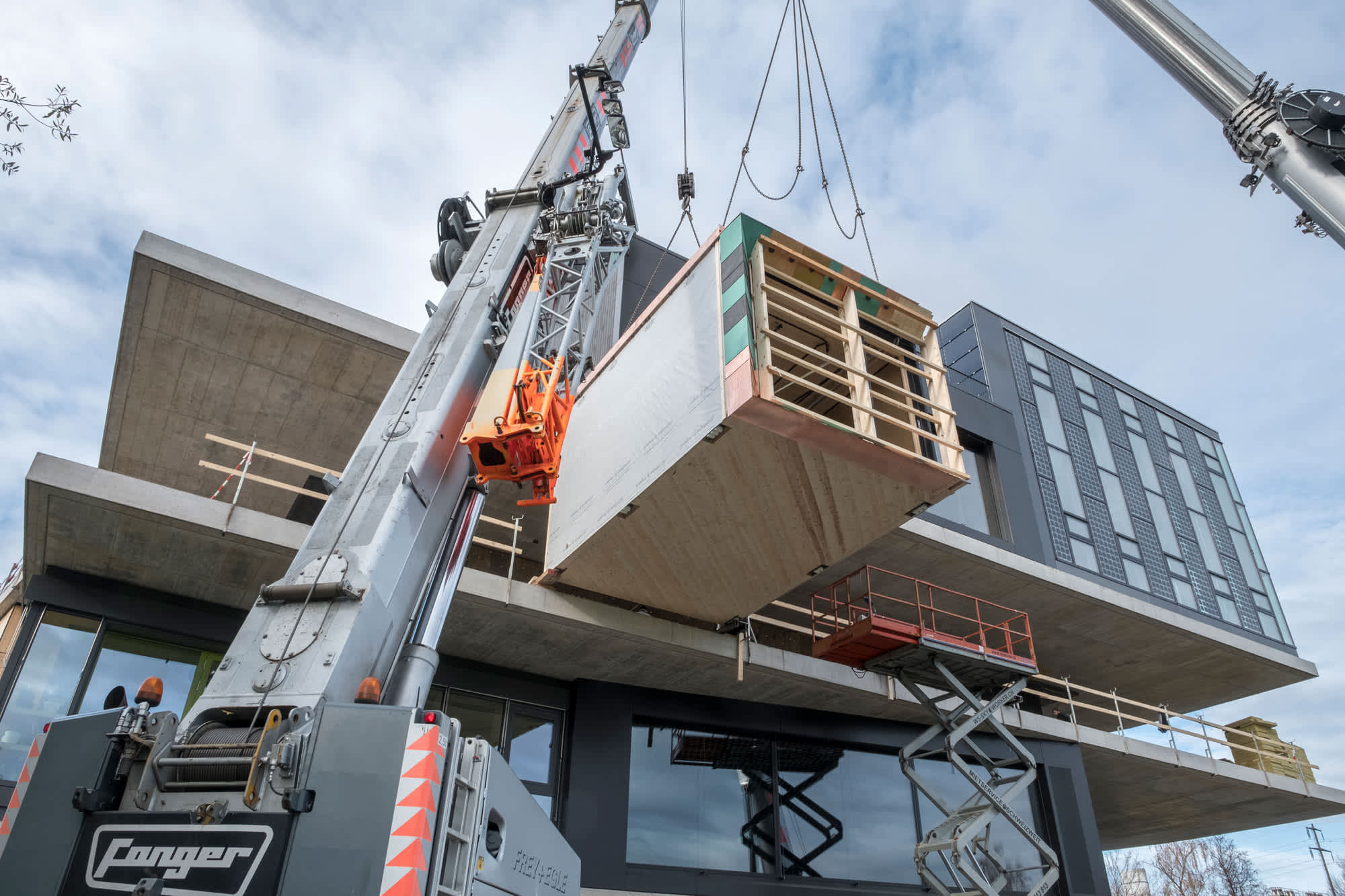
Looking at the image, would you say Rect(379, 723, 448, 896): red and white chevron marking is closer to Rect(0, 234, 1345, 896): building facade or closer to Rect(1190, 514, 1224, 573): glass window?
Rect(0, 234, 1345, 896): building facade

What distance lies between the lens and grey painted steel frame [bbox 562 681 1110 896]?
12.8m

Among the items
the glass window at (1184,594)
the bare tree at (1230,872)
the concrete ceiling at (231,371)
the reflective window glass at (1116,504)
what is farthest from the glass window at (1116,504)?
the bare tree at (1230,872)

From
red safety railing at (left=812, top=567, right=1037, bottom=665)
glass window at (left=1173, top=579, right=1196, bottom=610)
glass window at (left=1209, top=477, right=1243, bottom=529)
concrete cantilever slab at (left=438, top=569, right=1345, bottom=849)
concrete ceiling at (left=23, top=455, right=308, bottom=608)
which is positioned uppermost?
glass window at (left=1209, top=477, right=1243, bottom=529)

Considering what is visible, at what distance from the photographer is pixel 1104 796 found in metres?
22.4

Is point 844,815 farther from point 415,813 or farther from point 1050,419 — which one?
point 1050,419

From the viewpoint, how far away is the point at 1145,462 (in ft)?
83.1

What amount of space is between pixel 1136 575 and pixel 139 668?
22665 millimetres

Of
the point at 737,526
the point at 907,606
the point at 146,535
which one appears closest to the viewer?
the point at 737,526

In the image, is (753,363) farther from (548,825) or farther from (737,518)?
(548,825)

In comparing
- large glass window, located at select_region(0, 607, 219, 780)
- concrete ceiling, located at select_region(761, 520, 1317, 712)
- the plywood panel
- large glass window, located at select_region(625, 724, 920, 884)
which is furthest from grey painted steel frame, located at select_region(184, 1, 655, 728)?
concrete ceiling, located at select_region(761, 520, 1317, 712)

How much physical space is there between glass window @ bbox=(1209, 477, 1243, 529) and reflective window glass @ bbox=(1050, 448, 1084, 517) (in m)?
7.81

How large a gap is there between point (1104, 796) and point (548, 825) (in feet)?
71.4

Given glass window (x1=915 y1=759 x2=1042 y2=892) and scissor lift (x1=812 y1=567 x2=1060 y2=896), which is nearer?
scissor lift (x1=812 y1=567 x2=1060 y2=896)

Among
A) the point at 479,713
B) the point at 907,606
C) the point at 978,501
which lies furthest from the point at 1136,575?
the point at 479,713
